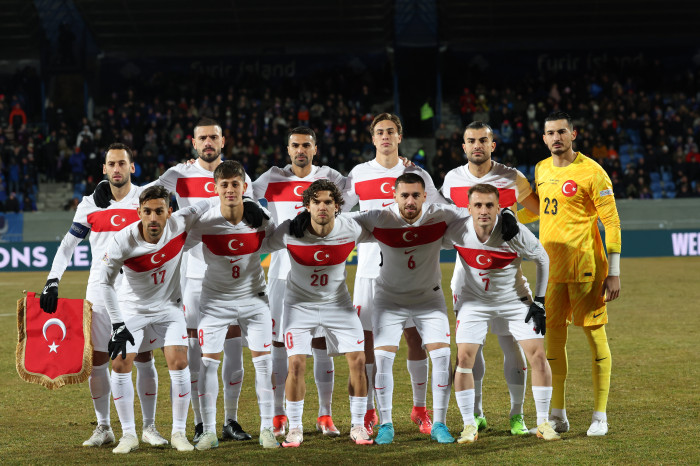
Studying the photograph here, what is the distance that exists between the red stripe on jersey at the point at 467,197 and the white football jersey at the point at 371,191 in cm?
25

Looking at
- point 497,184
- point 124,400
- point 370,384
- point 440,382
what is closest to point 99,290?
point 124,400

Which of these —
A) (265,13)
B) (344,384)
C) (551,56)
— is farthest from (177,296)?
(551,56)

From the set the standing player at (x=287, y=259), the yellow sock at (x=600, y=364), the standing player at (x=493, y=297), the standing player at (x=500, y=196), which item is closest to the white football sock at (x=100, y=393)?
the standing player at (x=287, y=259)

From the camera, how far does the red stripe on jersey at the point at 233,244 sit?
6398mm

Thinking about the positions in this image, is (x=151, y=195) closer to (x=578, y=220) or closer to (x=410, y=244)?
(x=410, y=244)

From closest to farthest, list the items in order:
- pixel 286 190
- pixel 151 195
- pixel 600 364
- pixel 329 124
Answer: pixel 151 195 → pixel 600 364 → pixel 286 190 → pixel 329 124

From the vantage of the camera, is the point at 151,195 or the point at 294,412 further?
the point at 294,412

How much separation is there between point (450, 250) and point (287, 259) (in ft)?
50.0

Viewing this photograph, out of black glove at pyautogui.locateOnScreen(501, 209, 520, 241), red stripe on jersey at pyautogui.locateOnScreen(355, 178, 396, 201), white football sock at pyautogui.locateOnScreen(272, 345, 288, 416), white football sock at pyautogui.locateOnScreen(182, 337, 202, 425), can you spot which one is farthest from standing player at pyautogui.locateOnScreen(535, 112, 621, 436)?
white football sock at pyautogui.locateOnScreen(182, 337, 202, 425)

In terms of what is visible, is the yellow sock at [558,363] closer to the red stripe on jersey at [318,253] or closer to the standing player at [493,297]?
the standing player at [493,297]

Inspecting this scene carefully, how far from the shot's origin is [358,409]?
634cm

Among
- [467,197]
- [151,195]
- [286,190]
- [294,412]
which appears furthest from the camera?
[286,190]

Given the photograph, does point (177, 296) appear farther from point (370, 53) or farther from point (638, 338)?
point (370, 53)

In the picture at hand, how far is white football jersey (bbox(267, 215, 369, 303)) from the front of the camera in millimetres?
6332
